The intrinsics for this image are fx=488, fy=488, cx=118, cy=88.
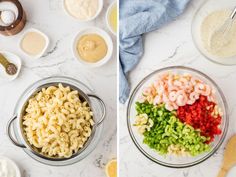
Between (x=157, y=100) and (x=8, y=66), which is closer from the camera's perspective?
(x=157, y=100)

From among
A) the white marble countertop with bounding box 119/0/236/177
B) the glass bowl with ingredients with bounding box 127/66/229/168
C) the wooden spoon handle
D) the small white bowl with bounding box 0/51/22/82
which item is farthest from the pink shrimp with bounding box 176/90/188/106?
the small white bowl with bounding box 0/51/22/82

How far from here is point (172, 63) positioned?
1.36 m

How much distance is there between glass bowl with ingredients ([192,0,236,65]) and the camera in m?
1.35

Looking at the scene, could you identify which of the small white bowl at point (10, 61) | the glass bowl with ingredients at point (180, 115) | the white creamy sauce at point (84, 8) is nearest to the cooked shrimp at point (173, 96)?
→ the glass bowl with ingredients at point (180, 115)

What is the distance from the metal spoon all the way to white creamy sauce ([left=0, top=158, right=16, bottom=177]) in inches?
26.1

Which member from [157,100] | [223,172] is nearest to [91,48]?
[157,100]

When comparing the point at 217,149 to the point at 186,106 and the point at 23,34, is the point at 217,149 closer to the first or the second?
the point at 186,106

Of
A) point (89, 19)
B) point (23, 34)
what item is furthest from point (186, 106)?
point (23, 34)

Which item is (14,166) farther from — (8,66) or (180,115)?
(180,115)

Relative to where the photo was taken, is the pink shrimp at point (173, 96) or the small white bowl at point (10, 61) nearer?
the pink shrimp at point (173, 96)

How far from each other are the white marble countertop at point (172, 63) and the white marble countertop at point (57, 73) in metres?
0.08

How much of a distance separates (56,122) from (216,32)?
499 mm

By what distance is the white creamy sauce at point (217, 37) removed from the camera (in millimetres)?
1348

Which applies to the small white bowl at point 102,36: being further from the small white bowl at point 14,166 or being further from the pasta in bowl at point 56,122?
the small white bowl at point 14,166
